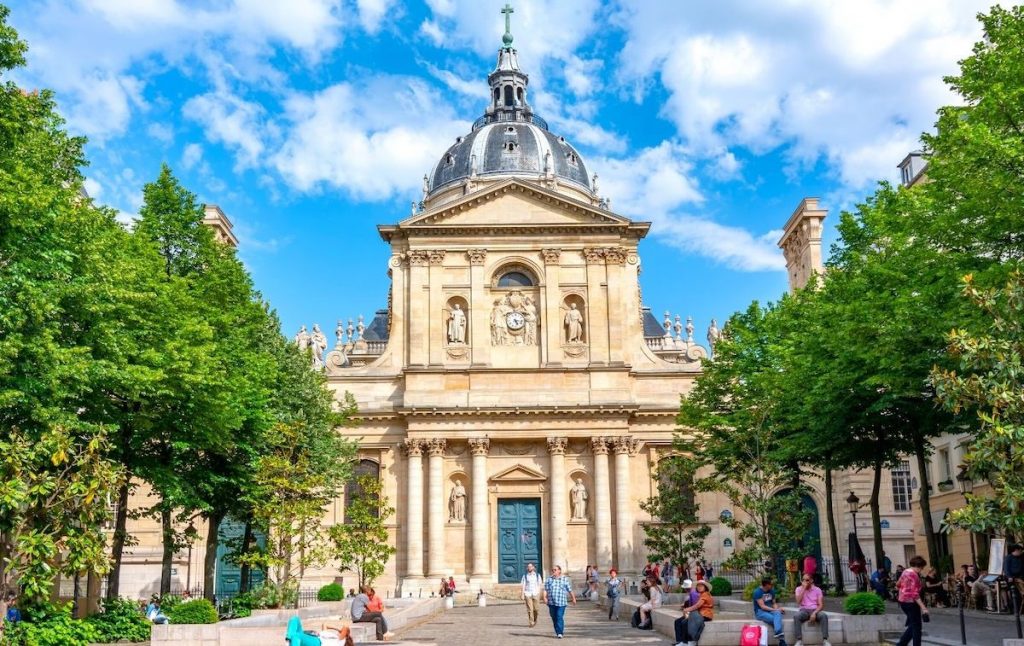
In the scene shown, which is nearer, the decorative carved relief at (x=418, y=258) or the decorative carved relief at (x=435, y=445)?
the decorative carved relief at (x=435, y=445)

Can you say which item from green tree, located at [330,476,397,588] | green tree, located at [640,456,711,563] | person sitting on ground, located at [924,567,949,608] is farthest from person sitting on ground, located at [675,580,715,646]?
green tree, located at [640,456,711,563]

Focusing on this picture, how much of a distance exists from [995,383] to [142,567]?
138 ft

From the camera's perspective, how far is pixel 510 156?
77.6 meters

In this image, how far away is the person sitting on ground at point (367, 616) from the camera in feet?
78.0

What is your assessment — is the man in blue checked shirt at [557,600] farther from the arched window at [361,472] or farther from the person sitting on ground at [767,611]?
the arched window at [361,472]

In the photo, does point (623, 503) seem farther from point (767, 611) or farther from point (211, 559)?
point (767, 611)

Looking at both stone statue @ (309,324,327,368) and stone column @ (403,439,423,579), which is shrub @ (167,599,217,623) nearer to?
stone column @ (403,439,423,579)

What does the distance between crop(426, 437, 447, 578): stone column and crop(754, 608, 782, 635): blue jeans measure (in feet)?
96.5

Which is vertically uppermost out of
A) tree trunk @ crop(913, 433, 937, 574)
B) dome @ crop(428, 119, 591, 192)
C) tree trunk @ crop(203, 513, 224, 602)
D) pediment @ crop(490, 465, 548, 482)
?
dome @ crop(428, 119, 591, 192)

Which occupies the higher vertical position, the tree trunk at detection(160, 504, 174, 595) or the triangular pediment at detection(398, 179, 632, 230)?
the triangular pediment at detection(398, 179, 632, 230)

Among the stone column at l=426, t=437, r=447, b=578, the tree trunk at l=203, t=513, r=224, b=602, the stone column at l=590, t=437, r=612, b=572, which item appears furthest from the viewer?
the stone column at l=590, t=437, r=612, b=572

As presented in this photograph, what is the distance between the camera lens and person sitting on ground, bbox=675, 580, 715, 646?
2030 cm

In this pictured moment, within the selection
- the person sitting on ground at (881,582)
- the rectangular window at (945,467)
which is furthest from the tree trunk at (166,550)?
the rectangular window at (945,467)

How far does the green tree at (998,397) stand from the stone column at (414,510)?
1349 inches
